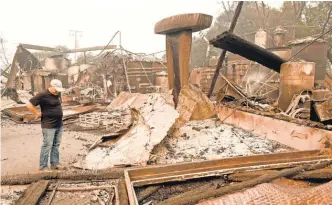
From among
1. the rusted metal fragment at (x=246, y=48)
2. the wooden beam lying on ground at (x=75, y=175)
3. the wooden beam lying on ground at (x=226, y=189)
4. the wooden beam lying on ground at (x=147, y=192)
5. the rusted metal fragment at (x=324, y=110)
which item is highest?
the rusted metal fragment at (x=246, y=48)

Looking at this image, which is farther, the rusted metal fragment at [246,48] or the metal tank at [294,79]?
the metal tank at [294,79]

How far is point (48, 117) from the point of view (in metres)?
3.72

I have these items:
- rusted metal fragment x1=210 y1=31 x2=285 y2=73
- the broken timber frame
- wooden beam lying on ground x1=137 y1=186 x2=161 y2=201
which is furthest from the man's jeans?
rusted metal fragment x1=210 y1=31 x2=285 y2=73

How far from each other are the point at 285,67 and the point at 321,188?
4328 millimetres

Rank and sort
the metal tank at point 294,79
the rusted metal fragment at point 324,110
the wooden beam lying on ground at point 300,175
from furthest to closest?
the metal tank at point 294,79 → the rusted metal fragment at point 324,110 → the wooden beam lying on ground at point 300,175

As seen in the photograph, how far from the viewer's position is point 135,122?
450 cm

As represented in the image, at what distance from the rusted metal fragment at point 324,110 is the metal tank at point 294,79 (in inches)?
70.8

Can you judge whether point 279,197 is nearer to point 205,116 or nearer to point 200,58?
point 205,116

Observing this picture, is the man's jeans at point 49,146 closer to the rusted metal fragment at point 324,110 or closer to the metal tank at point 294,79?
the rusted metal fragment at point 324,110

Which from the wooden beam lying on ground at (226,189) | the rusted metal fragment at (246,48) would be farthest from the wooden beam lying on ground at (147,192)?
the rusted metal fragment at (246,48)

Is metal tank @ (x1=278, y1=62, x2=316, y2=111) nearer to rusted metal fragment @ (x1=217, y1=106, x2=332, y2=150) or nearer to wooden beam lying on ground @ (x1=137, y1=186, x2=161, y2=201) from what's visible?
rusted metal fragment @ (x1=217, y1=106, x2=332, y2=150)

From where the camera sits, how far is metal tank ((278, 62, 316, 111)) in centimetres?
567

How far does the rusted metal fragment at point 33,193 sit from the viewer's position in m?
2.39

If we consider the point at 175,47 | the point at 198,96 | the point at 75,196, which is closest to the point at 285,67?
the point at 198,96
